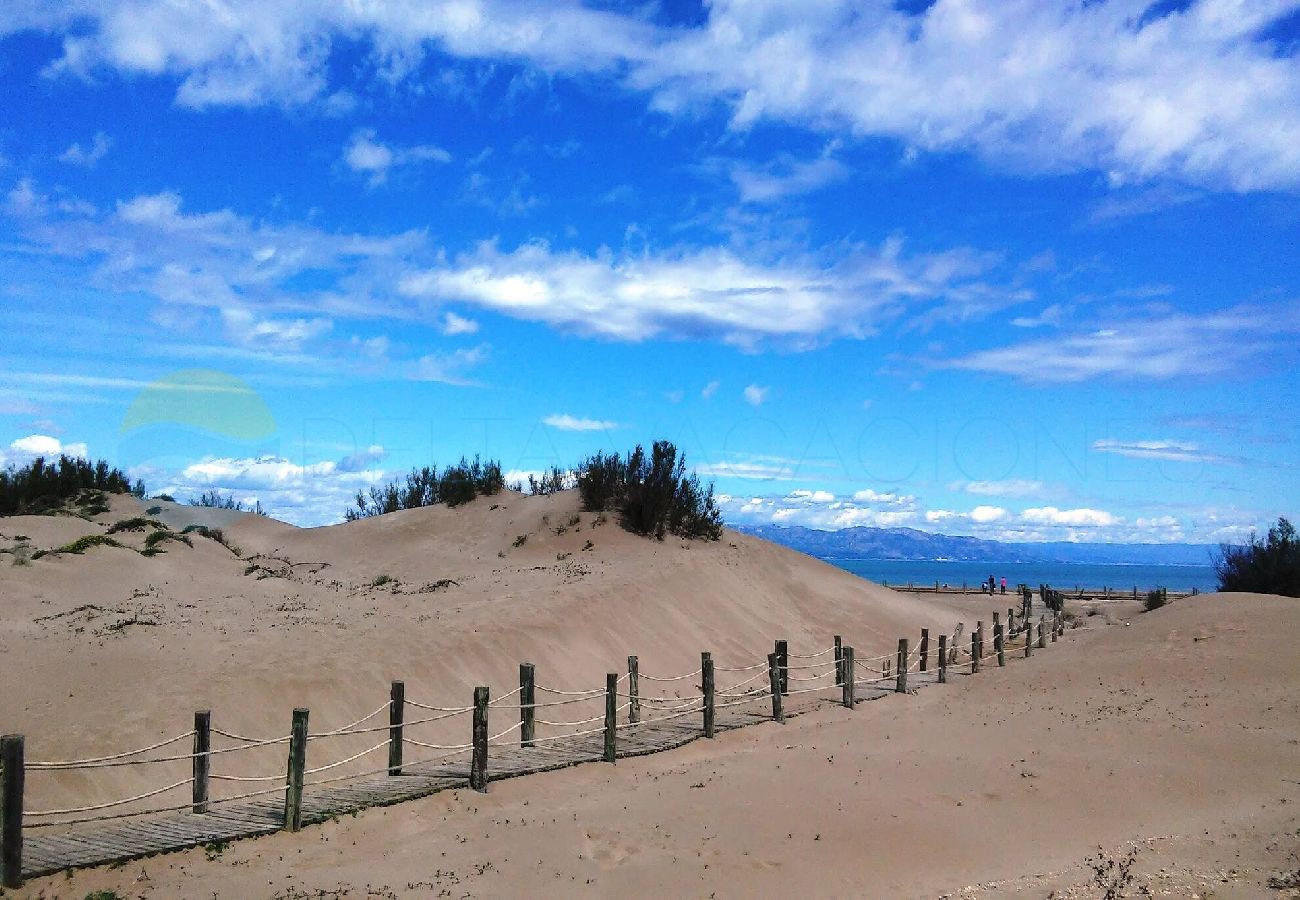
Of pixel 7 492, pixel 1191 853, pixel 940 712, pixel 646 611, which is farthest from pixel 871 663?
pixel 7 492

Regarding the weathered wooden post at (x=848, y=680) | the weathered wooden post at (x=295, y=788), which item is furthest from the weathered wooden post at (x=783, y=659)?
the weathered wooden post at (x=295, y=788)

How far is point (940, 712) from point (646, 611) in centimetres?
798

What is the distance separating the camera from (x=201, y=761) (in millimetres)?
10664

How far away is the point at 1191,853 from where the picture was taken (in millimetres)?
8766

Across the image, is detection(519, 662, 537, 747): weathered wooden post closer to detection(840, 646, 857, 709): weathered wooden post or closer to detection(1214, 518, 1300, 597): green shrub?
detection(840, 646, 857, 709): weathered wooden post

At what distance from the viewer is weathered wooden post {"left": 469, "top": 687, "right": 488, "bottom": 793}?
11.9 meters

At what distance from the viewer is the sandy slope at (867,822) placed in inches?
342

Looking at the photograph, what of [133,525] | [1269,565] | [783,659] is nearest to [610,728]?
[783,659]

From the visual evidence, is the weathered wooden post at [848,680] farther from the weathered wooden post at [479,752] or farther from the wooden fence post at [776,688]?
the weathered wooden post at [479,752]

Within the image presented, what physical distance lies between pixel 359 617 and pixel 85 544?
8.87m

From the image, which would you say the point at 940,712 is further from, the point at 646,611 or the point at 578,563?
the point at 578,563

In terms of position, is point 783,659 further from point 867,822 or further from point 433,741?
point 867,822

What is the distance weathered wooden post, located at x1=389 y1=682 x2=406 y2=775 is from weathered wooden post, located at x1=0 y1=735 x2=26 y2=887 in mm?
4715

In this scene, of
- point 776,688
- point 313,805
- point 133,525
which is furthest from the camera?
point 133,525
